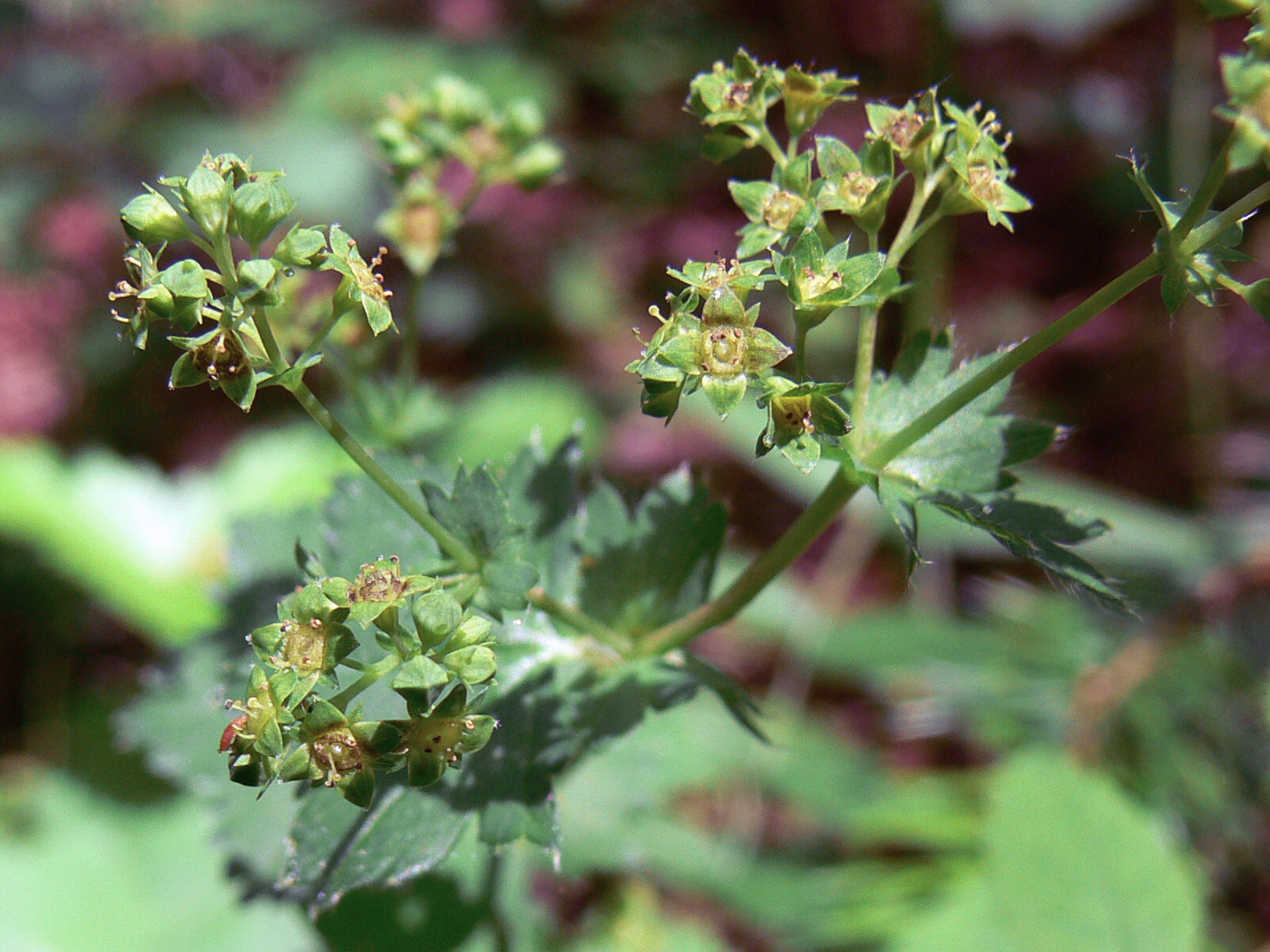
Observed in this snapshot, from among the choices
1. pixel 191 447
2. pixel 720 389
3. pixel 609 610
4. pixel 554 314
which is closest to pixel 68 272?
pixel 191 447

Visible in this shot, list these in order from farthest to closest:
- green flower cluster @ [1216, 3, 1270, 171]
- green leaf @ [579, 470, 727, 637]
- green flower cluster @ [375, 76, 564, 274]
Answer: green flower cluster @ [375, 76, 564, 274]
green leaf @ [579, 470, 727, 637]
green flower cluster @ [1216, 3, 1270, 171]

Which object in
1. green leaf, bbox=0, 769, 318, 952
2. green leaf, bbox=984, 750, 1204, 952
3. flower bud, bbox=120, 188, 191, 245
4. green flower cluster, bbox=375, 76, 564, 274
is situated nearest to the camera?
flower bud, bbox=120, 188, 191, 245

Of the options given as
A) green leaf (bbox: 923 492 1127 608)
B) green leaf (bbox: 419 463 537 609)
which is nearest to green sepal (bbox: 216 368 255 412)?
green leaf (bbox: 419 463 537 609)

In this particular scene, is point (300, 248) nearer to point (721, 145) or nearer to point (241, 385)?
point (241, 385)

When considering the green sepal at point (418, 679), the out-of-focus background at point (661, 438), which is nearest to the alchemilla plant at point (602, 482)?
the green sepal at point (418, 679)

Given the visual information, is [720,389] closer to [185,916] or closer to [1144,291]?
[185,916]

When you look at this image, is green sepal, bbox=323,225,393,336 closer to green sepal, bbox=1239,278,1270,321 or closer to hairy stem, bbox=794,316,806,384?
hairy stem, bbox=794,316,806,384

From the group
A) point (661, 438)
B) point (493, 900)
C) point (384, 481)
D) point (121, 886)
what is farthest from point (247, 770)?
point (661, 438)
